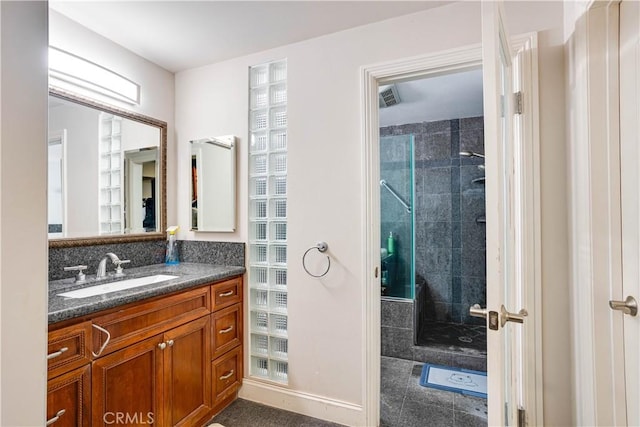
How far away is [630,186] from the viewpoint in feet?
3.80

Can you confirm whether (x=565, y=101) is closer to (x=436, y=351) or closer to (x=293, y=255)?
(x=293, y=255)

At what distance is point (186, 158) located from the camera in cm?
243

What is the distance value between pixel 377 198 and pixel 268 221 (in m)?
0.77

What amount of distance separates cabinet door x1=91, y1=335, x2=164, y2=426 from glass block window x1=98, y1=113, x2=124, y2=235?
0.89 m

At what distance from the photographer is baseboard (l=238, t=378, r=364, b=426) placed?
188 centimetres

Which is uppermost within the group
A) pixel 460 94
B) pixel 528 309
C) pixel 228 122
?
pixel 460 94

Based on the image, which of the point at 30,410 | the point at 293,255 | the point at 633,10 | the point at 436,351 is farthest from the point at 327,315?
the point at 633,10

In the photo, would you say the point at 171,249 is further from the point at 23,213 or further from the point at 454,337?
the point at 454,337

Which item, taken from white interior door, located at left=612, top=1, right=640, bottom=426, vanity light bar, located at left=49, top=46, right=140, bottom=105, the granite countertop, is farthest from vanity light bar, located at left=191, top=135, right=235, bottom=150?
white interior door, located at left=612, top=1, right=640, bottom=426

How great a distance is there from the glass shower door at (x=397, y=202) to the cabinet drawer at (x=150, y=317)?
5.93 feet

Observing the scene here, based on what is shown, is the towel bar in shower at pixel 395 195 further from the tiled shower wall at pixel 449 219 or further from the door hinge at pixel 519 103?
the door hinge at pixel 519 103

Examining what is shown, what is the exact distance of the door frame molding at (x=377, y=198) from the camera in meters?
1.50

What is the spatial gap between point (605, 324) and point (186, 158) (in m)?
2.62

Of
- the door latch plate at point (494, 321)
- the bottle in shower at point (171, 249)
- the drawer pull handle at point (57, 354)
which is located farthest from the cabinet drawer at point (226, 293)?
the door latch plate at point (494, 321)
